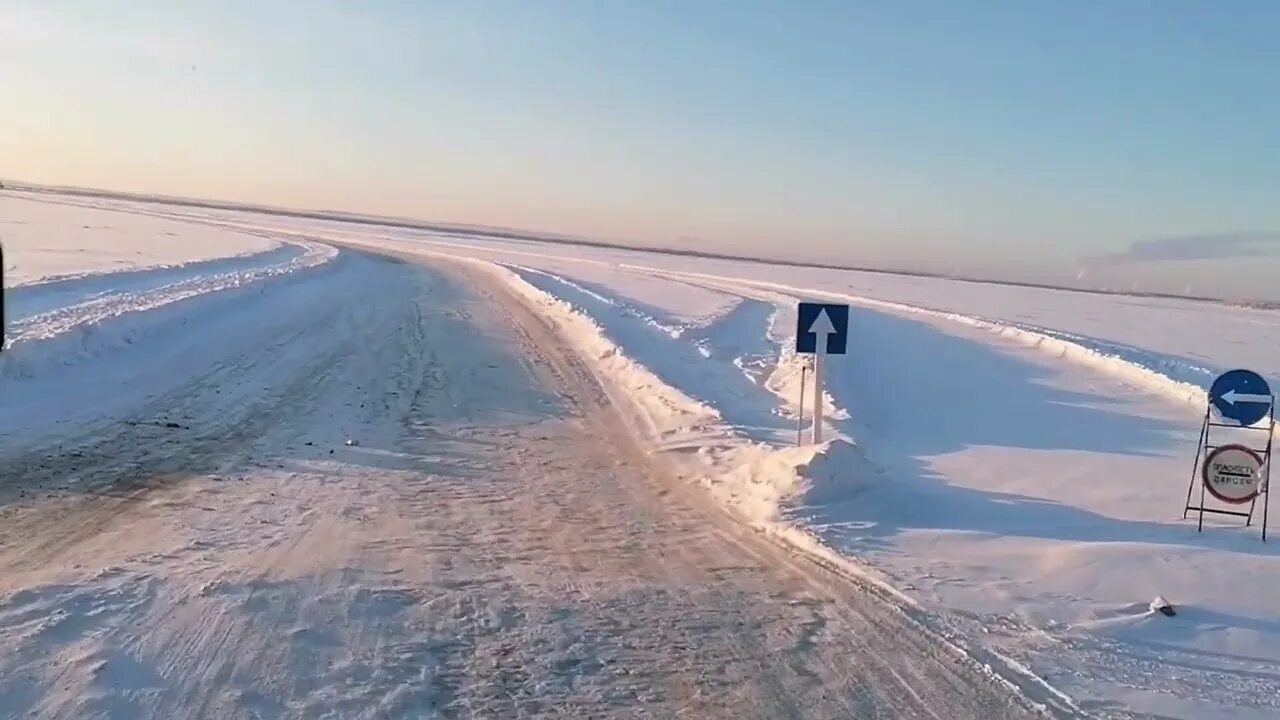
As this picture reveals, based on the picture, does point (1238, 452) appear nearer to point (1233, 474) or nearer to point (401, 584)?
point (1233, 474)

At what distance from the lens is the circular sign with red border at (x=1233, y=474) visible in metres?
8.16

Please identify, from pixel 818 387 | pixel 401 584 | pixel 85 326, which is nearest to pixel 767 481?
pixel 818 387

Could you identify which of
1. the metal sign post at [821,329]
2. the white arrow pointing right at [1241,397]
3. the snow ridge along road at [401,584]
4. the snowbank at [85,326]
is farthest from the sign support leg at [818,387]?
the snowbank at [85,326]

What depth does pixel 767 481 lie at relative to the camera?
9.75 meters

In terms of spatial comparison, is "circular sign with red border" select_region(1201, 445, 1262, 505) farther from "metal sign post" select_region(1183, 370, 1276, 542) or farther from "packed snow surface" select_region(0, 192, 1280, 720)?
"packed snow surface" select_region(0, 192, 1280, 720)

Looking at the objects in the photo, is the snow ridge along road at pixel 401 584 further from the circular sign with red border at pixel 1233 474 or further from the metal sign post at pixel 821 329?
the circular sign with red border at pixel 1233 474

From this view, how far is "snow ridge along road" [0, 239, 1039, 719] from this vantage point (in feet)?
16.7

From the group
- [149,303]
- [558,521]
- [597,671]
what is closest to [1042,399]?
[558,521]

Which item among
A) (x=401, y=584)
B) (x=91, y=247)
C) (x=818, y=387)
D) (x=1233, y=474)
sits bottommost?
(x=401, y=584)

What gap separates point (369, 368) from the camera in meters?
15.9

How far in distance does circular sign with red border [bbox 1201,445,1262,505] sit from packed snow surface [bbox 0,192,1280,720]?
1.23ft

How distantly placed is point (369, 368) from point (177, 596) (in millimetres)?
9983

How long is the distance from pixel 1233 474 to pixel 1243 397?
24.5 inches

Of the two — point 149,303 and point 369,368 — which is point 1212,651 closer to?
point 369,368
